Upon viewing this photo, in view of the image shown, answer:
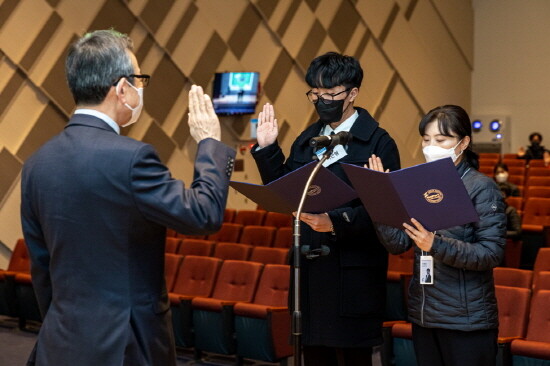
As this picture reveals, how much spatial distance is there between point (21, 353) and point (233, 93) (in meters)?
5.83

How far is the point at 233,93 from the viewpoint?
1076 centimetres

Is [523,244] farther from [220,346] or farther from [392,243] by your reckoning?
[392,243]

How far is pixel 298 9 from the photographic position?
11961mm

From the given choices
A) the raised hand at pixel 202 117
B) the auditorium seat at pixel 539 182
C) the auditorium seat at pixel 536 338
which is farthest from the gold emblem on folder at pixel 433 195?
the auditorium seat at pixel 539 182

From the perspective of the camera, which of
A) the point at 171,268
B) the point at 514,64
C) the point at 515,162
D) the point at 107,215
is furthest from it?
the point at 514,64

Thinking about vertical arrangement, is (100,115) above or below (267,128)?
below

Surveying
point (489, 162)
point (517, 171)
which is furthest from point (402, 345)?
point (489, 162)

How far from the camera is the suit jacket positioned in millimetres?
1736

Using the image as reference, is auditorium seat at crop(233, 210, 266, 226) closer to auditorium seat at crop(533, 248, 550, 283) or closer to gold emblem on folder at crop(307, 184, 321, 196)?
auditorium seat at crop(533, 248, 550, 283)

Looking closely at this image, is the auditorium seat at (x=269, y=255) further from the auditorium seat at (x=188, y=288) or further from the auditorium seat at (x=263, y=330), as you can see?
the auditorium seat at (x=263, y=330)

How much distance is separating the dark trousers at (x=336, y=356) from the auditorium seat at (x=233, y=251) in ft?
12.4

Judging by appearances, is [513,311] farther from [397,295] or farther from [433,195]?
[433,195]

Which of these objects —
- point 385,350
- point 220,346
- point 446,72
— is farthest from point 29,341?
point 446,72

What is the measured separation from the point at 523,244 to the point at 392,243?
18.2ft
